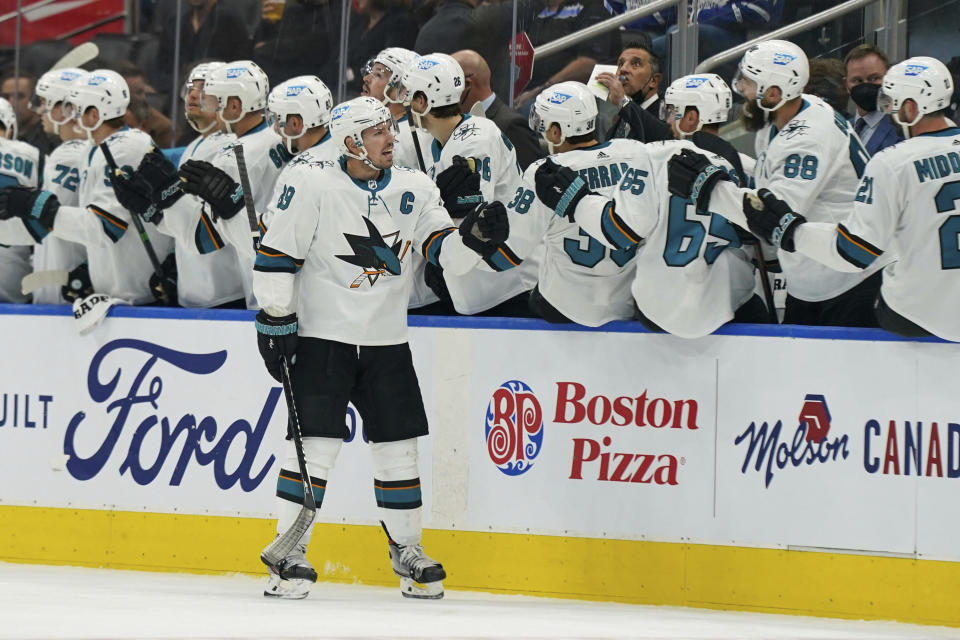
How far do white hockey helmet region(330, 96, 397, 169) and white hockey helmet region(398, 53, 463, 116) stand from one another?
625 mm

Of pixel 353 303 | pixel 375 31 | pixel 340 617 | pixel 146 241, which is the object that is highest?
pixel 375 31

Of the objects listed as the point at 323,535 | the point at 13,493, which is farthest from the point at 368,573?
the point at 13,493

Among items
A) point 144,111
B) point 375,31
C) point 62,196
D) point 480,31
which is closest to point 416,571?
point 62,196

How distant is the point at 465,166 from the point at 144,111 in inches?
112

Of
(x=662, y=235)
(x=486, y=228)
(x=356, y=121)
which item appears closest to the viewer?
(x=486, y=228)

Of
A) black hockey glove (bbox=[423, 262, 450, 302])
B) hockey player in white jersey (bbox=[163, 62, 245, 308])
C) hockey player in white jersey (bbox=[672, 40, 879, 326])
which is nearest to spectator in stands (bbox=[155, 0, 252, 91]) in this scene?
hockey player in white jersey (bbox=[163, 62, 245, 308])

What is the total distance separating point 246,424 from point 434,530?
85cm

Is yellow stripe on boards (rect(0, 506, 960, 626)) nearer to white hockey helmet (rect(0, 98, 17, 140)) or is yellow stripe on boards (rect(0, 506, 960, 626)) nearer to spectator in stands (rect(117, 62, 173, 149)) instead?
white hockey helmet (rect(0, 98, 17, 140))

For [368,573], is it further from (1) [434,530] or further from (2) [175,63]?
(2) [175,63]

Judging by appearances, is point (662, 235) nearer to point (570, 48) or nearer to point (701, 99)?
point (701, 99)

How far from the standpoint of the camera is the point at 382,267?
16.4ft

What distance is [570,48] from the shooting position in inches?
275

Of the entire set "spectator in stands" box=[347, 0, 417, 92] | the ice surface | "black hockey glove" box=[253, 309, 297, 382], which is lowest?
the ice surface

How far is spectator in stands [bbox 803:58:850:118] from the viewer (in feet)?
20.0
